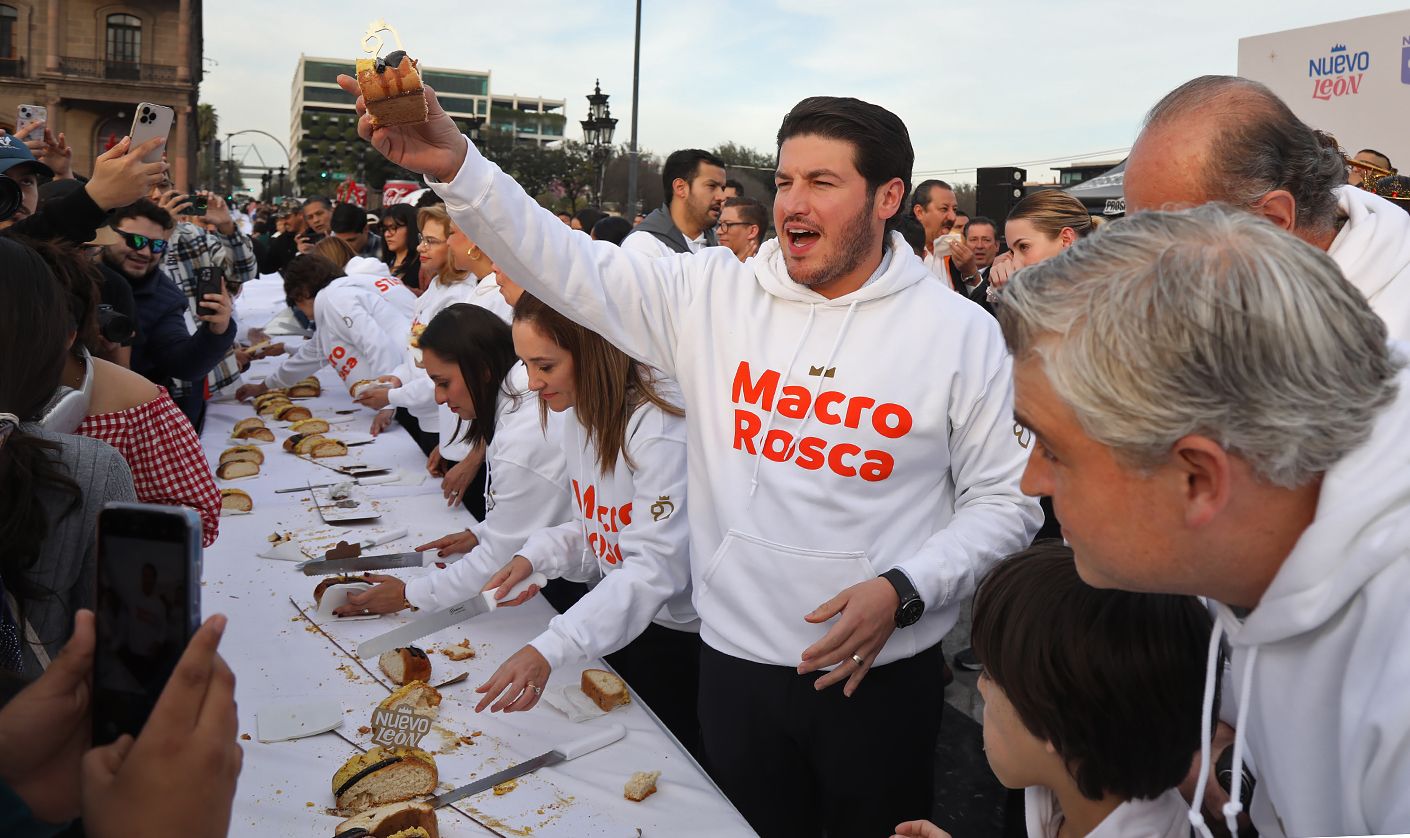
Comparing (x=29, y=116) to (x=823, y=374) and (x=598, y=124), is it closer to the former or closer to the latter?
(x=823, y=374)

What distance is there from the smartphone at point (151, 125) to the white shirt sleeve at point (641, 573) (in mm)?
2108

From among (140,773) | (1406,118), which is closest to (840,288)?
(140,773)

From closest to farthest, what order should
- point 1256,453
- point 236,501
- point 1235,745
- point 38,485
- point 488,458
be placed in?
1. point 1256,453
2. point 1235,745
3. point 38,485
4. point 488,458
5. point 236,501

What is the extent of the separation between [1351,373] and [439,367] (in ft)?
10.2

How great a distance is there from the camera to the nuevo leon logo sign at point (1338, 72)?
7.66 m

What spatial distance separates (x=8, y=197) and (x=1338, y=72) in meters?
8.88

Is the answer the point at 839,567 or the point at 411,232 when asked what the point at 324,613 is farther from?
the point at 411,232

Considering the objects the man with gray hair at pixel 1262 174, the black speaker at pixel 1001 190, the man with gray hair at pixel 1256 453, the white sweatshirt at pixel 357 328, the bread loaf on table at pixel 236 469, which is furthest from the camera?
the black speaker at pixel 1001 190

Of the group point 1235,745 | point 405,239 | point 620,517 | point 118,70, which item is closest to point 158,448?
point 620,517

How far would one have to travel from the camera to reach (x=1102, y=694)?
1.37 m

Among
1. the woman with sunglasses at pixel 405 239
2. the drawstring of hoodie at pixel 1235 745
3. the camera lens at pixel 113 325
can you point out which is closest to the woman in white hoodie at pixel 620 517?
the drawstring of hoodie at pixel 1235 745

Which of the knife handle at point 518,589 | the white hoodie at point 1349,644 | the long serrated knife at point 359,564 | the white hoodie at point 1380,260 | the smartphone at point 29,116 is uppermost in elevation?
the smartphone at point 29,116

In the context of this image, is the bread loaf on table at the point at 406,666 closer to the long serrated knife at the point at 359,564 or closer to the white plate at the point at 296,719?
the white plate at the point at 296,719

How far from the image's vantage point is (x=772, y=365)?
2.06 metres
